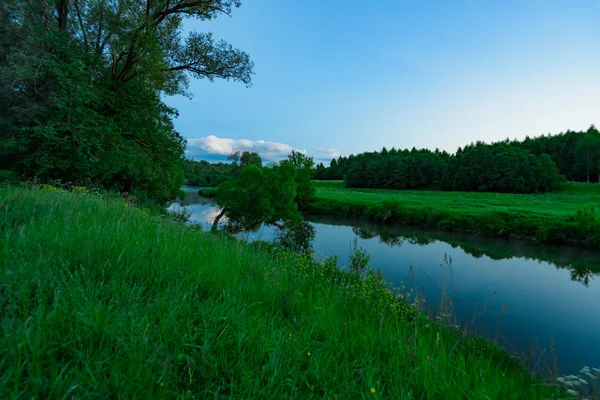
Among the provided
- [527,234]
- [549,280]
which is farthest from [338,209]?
[549,280]

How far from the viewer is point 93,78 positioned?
46.1 feet

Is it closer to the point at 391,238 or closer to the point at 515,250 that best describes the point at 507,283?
the point at 515,250

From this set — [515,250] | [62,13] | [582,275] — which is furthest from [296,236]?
[62,13]

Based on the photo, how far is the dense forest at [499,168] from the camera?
67.8 m

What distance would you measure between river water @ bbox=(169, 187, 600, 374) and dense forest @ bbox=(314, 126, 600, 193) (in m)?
55.6

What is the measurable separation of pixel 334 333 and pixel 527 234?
1154 inches

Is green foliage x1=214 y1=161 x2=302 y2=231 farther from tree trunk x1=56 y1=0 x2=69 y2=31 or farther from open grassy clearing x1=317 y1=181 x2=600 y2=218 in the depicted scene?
open grassy clearing x1=317 y1=181 x2=600 y2=218

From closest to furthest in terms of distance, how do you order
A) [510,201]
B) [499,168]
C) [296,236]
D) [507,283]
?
[507,283] → [296,236] → [510,201] → [499,168]

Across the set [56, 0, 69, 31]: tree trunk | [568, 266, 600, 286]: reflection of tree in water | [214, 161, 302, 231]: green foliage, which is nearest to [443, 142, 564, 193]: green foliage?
[568, 266, 600, 286]: reflection of tree in water

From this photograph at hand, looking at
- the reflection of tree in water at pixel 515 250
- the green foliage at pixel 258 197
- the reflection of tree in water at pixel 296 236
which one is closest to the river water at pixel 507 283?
the reflection of tree in water at pixel 515 250

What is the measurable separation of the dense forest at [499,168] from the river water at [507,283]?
55590 mm

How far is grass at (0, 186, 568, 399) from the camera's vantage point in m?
1.77

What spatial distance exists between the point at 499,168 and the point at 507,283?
2759 inches

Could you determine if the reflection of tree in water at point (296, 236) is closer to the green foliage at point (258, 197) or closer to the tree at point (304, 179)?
the green foliage at point (258, 197)
